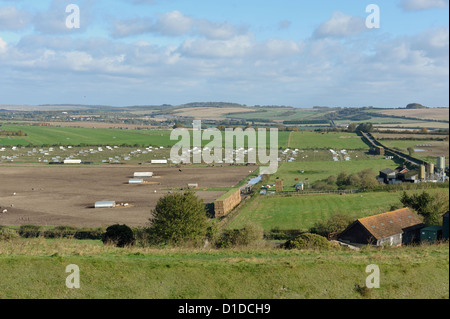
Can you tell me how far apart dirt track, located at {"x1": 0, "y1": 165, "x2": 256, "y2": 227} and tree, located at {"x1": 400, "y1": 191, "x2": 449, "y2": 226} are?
2053cm

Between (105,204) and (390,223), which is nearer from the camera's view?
(390,223)

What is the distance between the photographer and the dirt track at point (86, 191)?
3969cm

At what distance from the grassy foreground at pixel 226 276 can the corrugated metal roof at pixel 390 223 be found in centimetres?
1207

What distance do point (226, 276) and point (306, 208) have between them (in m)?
29.6

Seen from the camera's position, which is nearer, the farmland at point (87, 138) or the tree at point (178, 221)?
the tree at point (178, 221)

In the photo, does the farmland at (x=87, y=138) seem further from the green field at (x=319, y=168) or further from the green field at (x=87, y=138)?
the green field at (x=319, y=168)

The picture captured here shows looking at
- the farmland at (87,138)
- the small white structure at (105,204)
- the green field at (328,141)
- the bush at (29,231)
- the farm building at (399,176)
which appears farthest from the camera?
the farmland at (87,138)

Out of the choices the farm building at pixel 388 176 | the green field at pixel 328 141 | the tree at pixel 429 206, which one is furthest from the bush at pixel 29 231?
the green field at pixel 328 141

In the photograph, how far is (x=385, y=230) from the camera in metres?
27.6

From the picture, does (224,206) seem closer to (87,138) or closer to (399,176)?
(399,176)

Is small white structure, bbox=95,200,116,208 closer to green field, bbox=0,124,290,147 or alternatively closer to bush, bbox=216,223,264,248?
bush, bbox=216,223,264,248

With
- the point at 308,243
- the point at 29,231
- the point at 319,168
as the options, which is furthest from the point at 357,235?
the point at 319,168

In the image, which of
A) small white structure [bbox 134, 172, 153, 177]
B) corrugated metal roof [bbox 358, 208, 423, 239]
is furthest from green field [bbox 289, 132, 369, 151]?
corrugated metal roof [bbox 358, 208, 423, 239]

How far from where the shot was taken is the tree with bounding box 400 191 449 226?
29500mm
